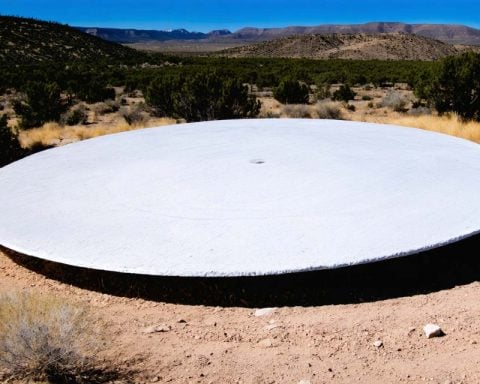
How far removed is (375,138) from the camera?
35.9ft

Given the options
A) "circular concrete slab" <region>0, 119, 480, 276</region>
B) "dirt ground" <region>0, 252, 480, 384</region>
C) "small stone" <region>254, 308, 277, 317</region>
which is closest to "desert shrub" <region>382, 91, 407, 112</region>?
"circular concrete slab" <region>0, 119, 480, 276</region>

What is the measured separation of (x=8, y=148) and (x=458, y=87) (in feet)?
47.5

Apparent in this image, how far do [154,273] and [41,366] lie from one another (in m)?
1.57

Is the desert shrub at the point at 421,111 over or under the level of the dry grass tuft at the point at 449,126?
over

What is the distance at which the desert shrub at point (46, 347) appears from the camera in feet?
13.2

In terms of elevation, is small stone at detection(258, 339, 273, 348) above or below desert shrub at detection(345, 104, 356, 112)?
below

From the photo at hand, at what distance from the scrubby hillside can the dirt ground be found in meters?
56.1

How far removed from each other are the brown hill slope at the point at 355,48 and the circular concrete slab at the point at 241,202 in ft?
322

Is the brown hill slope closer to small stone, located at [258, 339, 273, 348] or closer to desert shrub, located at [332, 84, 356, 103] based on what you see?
desert shrub, located at [332, 84, 356, 103]

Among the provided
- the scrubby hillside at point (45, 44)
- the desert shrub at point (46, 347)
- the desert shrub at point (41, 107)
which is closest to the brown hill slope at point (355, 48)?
the scrubby hillside at point (45, 44)

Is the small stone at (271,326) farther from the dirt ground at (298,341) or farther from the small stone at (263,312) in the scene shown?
the small stone at (263,312)

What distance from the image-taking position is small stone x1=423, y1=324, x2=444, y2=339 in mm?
4742

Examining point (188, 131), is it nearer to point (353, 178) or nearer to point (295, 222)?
point (353, 178)

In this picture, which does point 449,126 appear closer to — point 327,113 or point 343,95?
point 327,113
